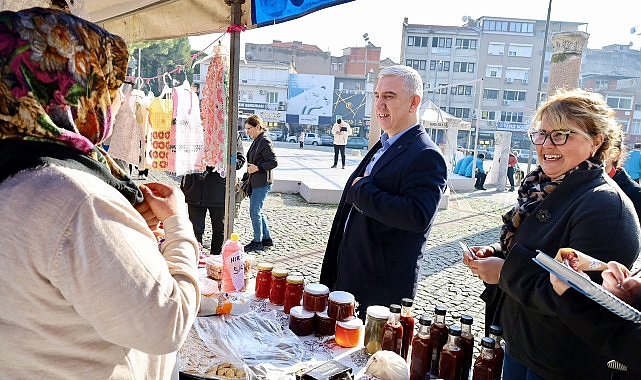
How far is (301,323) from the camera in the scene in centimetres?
195

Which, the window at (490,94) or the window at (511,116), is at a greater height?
the window at (490,94)

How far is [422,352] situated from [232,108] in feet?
7.62

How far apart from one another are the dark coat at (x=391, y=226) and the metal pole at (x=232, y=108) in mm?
1164

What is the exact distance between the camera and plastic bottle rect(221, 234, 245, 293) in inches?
92.6

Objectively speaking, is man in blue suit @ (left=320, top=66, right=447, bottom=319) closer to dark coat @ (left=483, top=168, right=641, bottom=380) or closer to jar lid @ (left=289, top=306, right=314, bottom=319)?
jar lid @ (left=289, top=306, right=314, bottom=319)

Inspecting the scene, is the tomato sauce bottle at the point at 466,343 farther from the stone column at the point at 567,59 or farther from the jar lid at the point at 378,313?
the stone column at the point at 567,59

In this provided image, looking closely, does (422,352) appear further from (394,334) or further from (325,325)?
(325,325)

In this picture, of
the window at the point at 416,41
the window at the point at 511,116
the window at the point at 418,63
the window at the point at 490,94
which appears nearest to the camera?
the window at the point at 511,116

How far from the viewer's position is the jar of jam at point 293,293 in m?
2.15

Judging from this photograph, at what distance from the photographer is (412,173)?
2.44 m

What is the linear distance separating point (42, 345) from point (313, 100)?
49.0 m

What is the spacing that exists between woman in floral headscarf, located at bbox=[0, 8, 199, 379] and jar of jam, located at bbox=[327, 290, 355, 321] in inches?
38.7

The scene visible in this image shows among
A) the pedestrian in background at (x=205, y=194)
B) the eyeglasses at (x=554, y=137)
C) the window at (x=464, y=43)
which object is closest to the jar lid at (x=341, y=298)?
the eyeglasses at (x=554, y=137)

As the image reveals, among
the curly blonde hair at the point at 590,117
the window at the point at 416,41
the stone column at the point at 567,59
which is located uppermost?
the window at the point at 416,41
